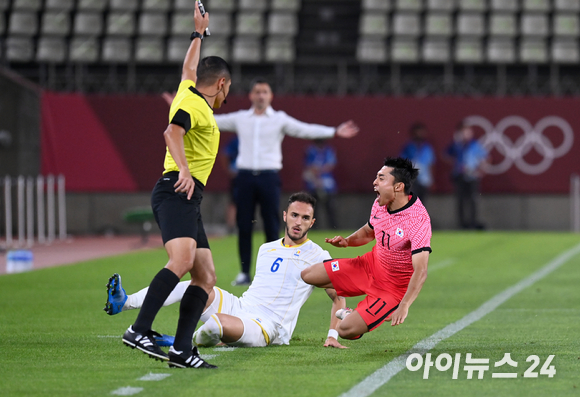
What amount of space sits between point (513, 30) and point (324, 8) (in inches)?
192

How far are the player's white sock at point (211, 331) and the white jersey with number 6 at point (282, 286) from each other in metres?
0.42

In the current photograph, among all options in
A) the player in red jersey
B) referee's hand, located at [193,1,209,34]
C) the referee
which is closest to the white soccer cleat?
the player in red jersey

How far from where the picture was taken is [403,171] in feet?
20.0

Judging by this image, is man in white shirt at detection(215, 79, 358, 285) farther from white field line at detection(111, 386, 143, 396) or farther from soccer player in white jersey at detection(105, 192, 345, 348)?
white field line at detection(111, 386, 143, 396)

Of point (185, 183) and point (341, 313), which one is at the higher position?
point (185, 183)

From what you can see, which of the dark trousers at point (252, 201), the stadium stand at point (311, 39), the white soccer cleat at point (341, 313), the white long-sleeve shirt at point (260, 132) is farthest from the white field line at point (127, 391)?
the stadium stand at point (311, 39)

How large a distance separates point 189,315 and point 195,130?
3.62ft

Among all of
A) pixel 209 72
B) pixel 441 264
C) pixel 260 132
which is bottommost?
pixel 441 264

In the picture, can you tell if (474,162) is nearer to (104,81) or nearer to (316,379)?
(104,81)

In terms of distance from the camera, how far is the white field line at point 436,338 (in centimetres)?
477

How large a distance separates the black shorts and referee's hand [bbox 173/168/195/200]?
11 cm

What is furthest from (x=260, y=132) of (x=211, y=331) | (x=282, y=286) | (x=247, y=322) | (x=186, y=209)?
(x=186, y=209)

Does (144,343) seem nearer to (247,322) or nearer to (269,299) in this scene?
(247,322)

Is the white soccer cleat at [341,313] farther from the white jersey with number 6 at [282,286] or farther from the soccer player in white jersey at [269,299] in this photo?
the white jersey with number 6 at [282,286]
